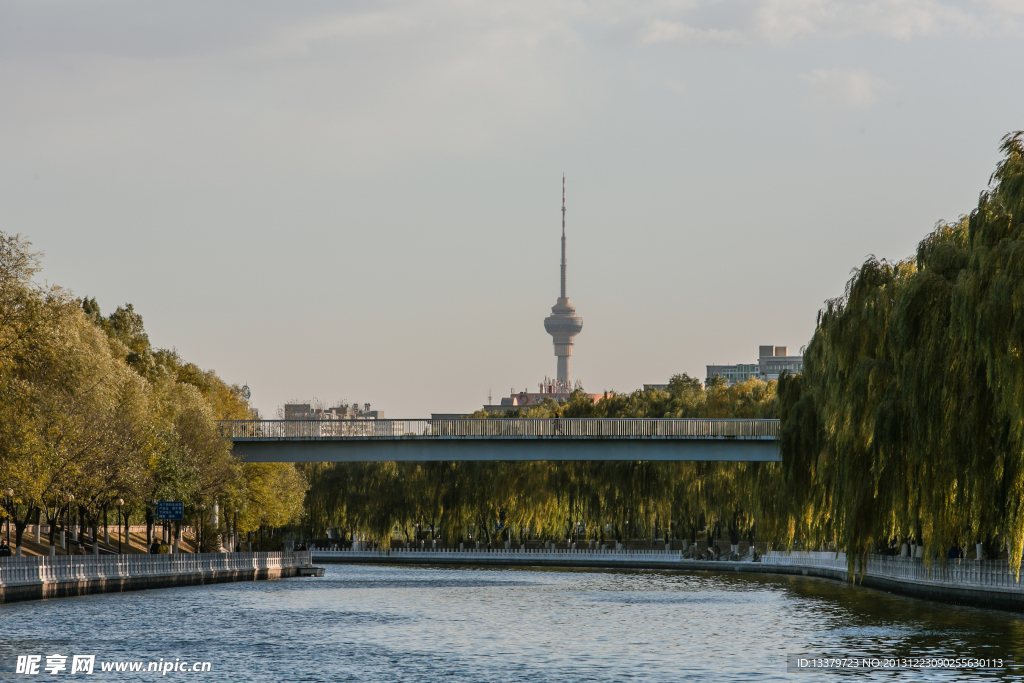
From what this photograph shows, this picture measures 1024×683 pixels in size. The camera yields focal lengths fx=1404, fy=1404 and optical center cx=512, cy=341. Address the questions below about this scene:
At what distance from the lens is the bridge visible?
64.4m

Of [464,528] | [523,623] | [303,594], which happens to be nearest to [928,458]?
[523,623]

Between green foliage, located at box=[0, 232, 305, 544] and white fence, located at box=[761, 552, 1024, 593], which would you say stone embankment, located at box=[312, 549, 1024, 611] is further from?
green foliage, located at box=[0, 232, 305, 544]

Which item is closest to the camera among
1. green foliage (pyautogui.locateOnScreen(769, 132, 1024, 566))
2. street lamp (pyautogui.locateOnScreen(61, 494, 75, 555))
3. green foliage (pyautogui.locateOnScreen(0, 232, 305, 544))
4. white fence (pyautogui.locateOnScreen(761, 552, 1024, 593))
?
green foliage (pyautogui.locateOnScreen(769, 132, 1024, 566))

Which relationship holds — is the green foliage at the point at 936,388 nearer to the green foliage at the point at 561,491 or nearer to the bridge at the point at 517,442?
the bridge at the point at 517,442

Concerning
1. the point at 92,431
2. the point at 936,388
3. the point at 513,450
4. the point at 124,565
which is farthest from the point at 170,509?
the point at 936,388

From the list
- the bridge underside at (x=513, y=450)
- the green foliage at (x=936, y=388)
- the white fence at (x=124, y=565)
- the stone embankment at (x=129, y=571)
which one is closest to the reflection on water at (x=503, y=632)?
the stone embankment at (x=129, y=571)

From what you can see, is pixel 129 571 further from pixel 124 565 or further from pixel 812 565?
pixel 812 565

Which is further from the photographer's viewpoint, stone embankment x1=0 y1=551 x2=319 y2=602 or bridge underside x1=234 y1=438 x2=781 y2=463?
bridge underside x1=234 y1=438 x2=781 y2=463

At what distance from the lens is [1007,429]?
1319 inches

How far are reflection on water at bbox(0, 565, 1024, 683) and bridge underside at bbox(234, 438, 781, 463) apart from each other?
713 centimetres

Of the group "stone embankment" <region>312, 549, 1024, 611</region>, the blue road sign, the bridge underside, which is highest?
the bridge underside

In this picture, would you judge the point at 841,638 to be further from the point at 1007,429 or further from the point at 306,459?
the point at 306,459

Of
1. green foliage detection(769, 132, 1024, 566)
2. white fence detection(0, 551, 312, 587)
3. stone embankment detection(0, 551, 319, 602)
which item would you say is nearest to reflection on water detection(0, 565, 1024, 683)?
stone embankment detection(0, 551, 319, 602)

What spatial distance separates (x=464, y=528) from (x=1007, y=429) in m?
60.4
